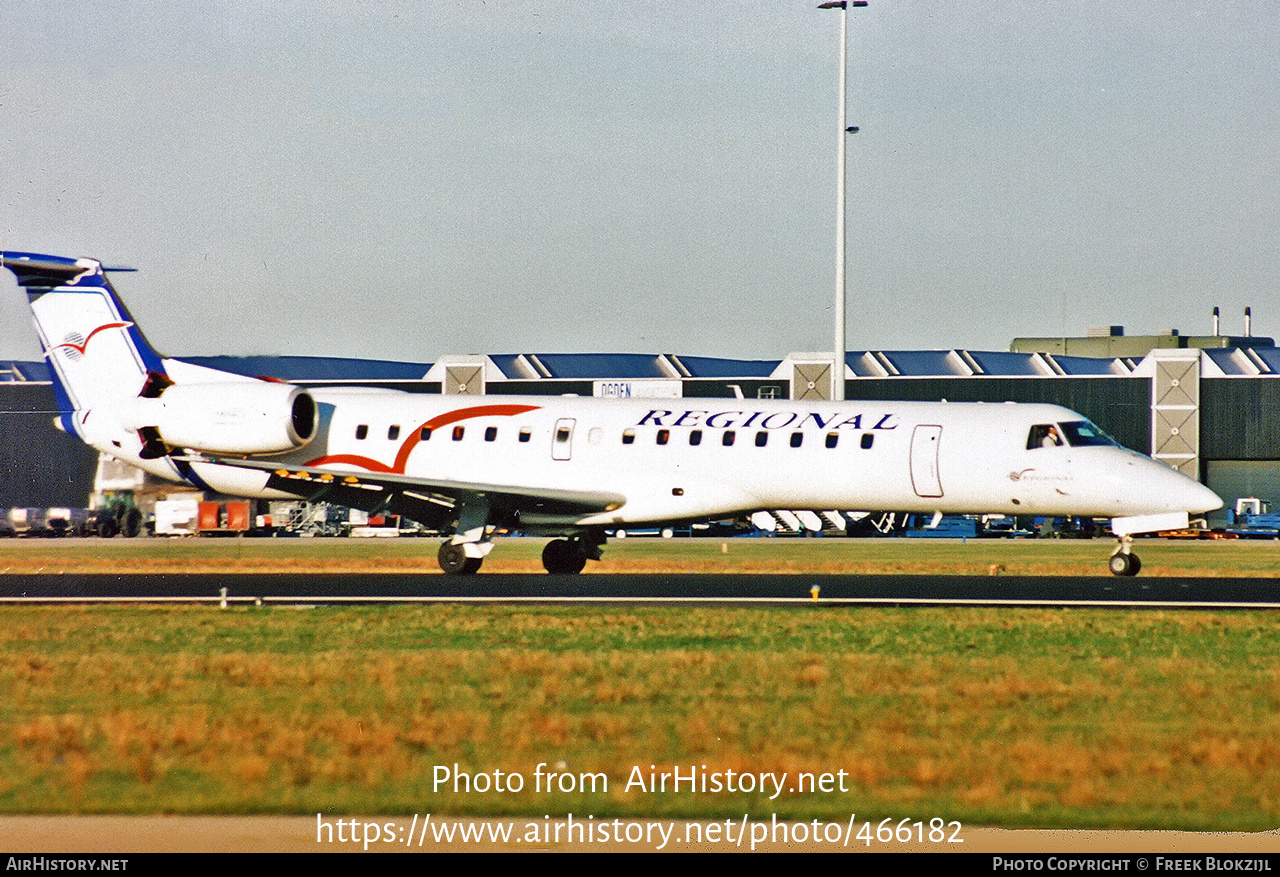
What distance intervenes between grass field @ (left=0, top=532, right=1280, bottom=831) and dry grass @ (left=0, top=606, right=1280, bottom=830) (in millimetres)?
40

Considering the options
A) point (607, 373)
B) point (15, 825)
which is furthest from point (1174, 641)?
point (607, 373)

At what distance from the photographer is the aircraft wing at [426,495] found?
1173 inches

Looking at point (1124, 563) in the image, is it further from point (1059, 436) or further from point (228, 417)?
point (228, 417)

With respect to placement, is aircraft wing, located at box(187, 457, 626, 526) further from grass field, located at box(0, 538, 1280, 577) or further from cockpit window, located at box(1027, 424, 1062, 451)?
cockpit window, located at box(1027, 424, 1062, 451)

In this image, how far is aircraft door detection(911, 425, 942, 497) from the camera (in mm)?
28781

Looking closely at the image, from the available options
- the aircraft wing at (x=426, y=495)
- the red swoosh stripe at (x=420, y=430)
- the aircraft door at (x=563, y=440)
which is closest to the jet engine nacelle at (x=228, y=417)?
the aircraft wing at (x=426, y=495)

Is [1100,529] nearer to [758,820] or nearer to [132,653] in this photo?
[132,653]

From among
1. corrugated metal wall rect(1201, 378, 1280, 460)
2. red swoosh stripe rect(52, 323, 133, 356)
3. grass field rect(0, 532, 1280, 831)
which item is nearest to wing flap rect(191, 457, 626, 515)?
red swoosh stripe rect(52, 323, 133, 356)

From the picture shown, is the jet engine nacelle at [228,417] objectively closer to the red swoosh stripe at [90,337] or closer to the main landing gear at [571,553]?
the red swoosh stripe at [90,337]

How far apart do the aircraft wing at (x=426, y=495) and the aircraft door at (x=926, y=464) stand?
565 cm

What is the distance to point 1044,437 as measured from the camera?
28625mm
